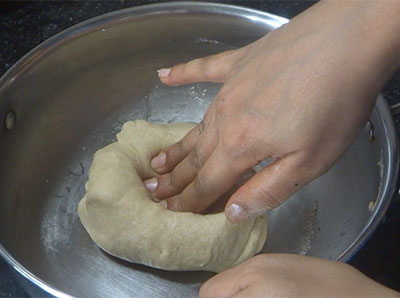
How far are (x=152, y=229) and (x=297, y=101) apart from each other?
0.27 meters

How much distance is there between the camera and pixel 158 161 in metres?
0.88

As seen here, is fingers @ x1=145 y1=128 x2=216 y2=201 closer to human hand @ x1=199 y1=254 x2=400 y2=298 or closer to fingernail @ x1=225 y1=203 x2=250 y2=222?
fingernail @ x1=225 y1=203 x2=250 y2=222

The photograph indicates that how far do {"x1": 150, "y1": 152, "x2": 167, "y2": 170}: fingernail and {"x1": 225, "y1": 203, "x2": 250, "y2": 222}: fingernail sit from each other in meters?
0.19

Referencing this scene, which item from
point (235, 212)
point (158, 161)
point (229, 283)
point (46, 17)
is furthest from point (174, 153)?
point (46, 17)

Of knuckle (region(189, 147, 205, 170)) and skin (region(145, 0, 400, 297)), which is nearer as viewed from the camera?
skin (region(145, 0, 400, 297))

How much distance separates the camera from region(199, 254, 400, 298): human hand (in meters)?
0.54

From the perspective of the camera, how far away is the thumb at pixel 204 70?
31.0 inches

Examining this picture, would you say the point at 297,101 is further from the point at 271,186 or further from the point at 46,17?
the point at 46,17

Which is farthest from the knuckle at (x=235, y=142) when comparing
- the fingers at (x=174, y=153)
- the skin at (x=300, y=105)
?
the fingers at (x=174, y=153)

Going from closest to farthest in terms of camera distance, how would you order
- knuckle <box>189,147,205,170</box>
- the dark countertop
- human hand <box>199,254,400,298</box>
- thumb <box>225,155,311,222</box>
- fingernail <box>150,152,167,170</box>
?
human hand <box>199,254,400,298</box> < thumb <box>225,155,311,222</box> < knuckle <box>189,147,205,170</box> < fingernail <box>150,152,167,170</box> < the dark countertop

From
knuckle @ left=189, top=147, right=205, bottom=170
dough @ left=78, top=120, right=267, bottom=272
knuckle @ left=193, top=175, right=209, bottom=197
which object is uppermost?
knuckle @ left=189, top=147, right=205, bottom=170

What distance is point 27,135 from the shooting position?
0.92 m

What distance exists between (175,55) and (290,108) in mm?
422

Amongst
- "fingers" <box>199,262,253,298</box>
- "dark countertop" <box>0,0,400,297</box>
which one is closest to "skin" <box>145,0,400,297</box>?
"fingers" <box>199,262,253,298</box>
